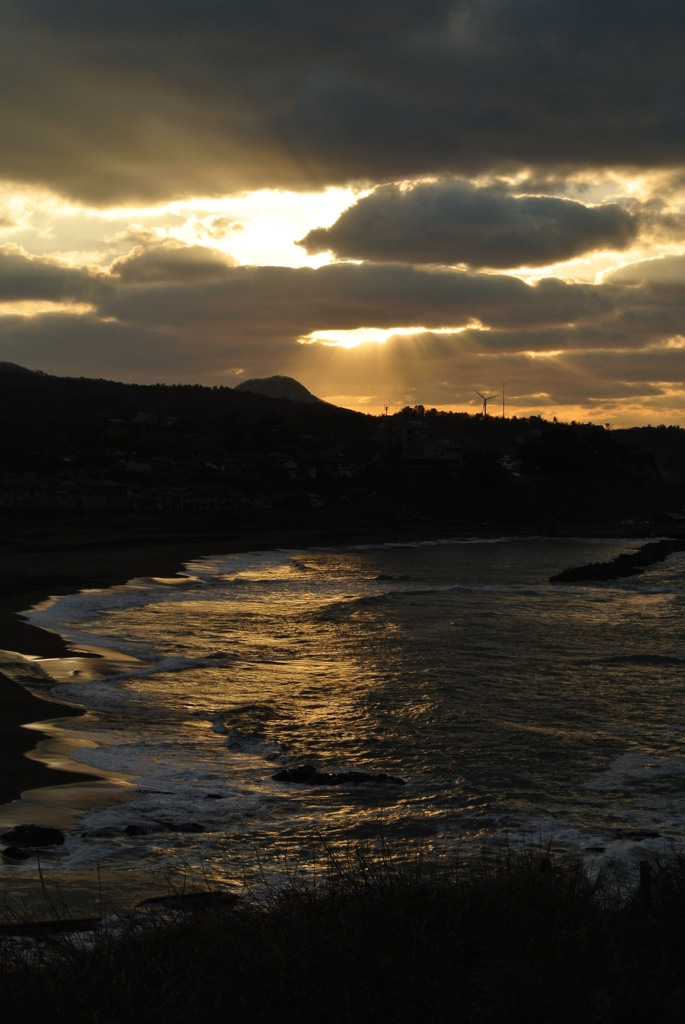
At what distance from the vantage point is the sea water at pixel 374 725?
10.6 m

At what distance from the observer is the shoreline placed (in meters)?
13.0

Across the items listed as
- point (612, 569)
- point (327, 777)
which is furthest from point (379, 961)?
point (612, 569)

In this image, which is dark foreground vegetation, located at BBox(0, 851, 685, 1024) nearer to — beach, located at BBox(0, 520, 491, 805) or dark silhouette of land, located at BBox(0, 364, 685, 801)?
beach, located at BBox(0, 520, 491, 805)

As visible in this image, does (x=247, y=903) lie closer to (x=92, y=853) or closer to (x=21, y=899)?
(x=21, y=899)

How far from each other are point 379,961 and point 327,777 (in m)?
7.35

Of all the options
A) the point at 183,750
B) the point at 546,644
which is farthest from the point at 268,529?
the point at 183,750

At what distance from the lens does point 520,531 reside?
3851 inches

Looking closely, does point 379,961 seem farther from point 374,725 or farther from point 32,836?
point 374,725

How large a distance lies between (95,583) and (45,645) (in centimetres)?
1748

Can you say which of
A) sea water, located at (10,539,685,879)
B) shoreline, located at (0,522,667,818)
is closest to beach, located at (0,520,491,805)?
shoreline, located at (0,522,667,818)

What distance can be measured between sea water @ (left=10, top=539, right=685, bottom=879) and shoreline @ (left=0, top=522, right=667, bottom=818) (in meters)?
0.94

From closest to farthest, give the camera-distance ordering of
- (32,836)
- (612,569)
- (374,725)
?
(32,836)
(374,725)
(612,569)

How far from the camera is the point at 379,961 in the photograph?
568cm

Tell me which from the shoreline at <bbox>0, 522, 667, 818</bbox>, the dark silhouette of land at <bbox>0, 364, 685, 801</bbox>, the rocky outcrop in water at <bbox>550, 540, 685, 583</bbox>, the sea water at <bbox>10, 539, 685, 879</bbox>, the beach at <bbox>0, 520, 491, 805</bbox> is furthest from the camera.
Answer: the dark silhouette of land at <bbox>0, 364, 685, 801</bbox>
